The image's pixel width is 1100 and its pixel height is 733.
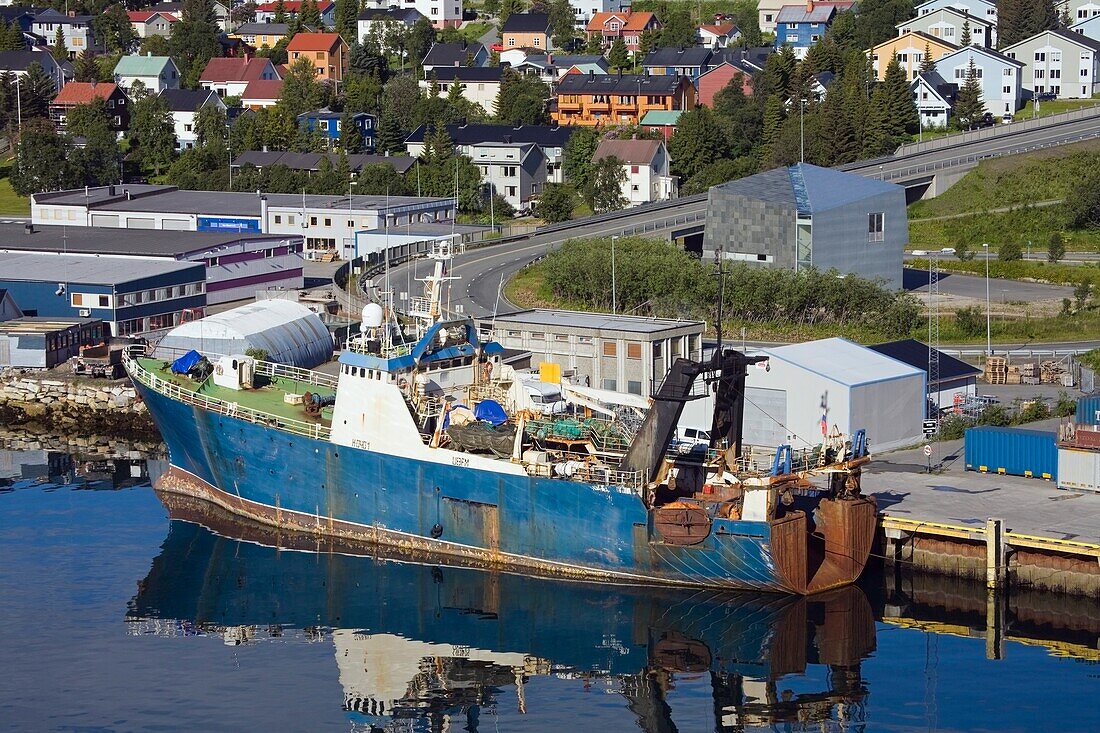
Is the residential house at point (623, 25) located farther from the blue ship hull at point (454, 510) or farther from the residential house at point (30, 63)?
the blue ship hull at point (454, 510)

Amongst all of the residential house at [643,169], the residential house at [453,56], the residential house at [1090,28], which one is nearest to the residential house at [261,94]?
the residential house at [453,56]

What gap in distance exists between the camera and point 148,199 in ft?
292

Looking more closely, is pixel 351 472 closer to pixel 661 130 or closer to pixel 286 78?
pixel 661 130

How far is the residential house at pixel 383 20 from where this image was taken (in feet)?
433

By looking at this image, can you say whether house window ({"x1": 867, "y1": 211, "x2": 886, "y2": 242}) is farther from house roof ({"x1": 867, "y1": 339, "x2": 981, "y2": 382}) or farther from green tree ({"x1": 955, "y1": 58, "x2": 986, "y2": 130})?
green tree ({"x1": 955, "y1": 58, "x2": 986, "y2": 130})

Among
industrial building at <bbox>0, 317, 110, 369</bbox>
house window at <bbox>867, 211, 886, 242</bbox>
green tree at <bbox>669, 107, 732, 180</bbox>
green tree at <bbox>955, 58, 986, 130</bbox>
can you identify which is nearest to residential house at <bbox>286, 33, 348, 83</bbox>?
green tree at <bbox>669, 107, 732, 180</bbox>

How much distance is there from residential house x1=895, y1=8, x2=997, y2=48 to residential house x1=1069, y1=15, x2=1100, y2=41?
6.02 m

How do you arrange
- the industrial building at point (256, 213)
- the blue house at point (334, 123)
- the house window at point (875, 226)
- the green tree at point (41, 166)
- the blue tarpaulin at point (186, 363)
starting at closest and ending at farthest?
1. the blue tarpaulin at point (186, 363)
2. the house window at point (875, 226)
3. the industrial building at point (256, 213)
4. the green tree at point (41, 166)
5. the blue house at point (334, 123)

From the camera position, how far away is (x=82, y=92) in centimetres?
11462

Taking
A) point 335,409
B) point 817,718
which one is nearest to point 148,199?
point 335,409

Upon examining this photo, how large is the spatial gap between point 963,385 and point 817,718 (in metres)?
20.7

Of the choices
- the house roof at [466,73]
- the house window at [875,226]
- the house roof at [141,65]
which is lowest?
the house window at [875,226]

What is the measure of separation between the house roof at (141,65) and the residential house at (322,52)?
9927 millimetres

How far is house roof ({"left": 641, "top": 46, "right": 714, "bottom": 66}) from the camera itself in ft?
391
